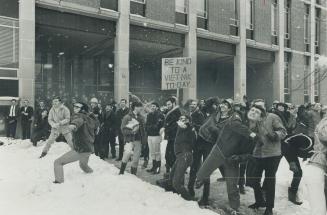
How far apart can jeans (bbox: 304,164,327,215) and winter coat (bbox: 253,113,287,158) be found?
8.16ft

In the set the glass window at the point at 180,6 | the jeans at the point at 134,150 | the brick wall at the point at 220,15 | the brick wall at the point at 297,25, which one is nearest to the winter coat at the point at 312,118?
the jeans at the point at 134,150

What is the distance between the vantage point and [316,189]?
3.61m

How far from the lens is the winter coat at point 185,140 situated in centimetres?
682

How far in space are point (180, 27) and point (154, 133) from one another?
12.2 m

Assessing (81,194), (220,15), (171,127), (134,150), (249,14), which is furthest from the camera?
(249,14)

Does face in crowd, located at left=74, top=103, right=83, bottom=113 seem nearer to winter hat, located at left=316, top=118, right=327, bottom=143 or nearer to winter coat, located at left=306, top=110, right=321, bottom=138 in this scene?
winter hat, located at left=316, top=118, right=327, bottom=143

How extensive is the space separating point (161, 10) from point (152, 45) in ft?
7.87

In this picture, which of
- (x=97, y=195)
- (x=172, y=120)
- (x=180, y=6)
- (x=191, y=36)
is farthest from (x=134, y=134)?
(x=180, y=6)

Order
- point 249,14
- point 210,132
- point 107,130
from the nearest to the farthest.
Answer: point 210,132 → point 107,130 → point 249,14

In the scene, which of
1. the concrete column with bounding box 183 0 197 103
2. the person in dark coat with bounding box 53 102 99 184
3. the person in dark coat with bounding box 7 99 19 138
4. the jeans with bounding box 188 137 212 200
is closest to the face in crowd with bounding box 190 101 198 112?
the jeans with bounding box 188 137 212 200

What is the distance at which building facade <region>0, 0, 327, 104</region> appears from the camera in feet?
49.3

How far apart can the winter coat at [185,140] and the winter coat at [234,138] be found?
2.98 ft

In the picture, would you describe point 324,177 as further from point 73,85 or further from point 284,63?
point 284,63

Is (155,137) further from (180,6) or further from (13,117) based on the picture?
(180,6)
